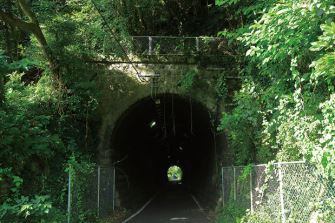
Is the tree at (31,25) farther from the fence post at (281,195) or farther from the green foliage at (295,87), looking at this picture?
the fence post at (281,195)

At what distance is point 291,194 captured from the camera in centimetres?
729

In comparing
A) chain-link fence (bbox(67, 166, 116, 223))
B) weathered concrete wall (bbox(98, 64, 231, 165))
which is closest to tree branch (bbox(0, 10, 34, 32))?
weathered concrete wall (bbox(98, 64, 231, 165))

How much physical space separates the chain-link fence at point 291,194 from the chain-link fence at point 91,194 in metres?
4.24

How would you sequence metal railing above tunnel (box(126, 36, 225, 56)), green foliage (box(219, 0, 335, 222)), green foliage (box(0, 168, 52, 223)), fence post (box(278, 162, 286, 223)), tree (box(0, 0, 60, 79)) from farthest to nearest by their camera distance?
metal railing above tunnel (box(126, 36, 225, 56))
tree (box(0, 0, 60, 79))
fence post (box(278, 162, 286, 223))
green foliage (box(0, 168, 52, 223))
green foliage (box(219, 0, 335, 222))

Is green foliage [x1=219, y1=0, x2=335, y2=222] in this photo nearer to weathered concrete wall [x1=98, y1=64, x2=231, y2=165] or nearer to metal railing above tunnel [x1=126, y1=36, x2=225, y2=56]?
metal railing above tunnel [x1=126, y1=36, x2=225, y2=56]

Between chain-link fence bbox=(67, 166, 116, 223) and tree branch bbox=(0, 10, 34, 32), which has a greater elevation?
tree branch bbox=(0, 10, 34, 32)

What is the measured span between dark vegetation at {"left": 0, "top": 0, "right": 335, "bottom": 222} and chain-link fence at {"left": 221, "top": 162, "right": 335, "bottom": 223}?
18.5 inches

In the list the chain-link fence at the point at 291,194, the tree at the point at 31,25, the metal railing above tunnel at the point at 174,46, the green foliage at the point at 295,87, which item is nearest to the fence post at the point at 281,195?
the chain-link fence at the point at 291,194

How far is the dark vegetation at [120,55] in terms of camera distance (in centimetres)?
680

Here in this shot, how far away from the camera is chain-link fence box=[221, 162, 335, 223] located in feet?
19.8

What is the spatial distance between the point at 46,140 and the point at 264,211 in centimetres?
478

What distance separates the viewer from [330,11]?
20.4 ft

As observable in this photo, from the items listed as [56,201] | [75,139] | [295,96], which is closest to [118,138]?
[75,139]

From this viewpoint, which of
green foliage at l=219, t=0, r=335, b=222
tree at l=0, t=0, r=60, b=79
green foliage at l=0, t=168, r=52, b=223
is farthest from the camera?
tree at l=0, t=0, r=60, b=79
